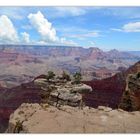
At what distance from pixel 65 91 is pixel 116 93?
1.97ft

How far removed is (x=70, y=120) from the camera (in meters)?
5.91

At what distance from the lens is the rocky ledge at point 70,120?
5.84 meters

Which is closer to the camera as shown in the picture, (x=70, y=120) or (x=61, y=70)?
(x=70, y=120)

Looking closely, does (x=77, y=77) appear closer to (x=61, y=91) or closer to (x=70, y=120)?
(x=61, y=91)

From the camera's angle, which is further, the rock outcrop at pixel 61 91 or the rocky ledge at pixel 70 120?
the rock outcrop at pixel 61 91

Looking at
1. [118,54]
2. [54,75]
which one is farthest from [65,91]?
[118,54]

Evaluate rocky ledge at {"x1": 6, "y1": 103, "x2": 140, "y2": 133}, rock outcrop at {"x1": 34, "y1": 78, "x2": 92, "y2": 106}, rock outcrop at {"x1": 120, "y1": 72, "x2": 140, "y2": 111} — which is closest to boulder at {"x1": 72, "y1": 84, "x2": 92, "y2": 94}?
rock outcrop at {"x1": 34, "y1": 78, "x2": 92, "y2": 106}

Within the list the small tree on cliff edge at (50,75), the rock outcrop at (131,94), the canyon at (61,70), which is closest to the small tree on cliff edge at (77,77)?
the canyon at (61,70)

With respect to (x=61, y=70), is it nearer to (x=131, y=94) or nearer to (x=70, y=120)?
(x=70, y=120)

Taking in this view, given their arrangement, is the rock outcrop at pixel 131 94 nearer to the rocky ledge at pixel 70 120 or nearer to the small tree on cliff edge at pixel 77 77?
the rocky ledge at pixel 70 120

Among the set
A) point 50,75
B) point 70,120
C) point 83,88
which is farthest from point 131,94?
point 50,75

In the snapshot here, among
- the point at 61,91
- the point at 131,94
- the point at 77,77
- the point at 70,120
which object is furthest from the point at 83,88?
the point at 131,94

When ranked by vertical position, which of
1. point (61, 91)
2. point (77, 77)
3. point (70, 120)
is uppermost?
point (77, 77)

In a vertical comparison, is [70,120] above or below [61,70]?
below
